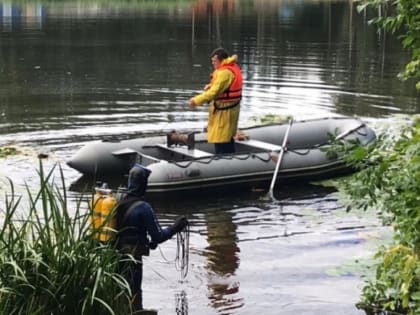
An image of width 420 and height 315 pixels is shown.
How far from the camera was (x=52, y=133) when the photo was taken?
14.1m

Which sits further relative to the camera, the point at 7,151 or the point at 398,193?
the point at 7,151

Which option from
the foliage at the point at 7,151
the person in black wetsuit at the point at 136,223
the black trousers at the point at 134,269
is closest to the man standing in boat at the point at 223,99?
the foliage at the point at 7,151

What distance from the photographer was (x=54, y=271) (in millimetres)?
5320

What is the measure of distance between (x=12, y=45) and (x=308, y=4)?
24.3m

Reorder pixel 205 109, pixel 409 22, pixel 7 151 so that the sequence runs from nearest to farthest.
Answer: pixel 409 22 → pixel 7 151 → pixel 205 109

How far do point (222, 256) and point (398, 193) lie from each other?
3444 mm

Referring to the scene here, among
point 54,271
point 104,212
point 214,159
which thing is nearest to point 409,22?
point 104,212

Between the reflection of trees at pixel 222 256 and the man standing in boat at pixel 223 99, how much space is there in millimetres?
1441

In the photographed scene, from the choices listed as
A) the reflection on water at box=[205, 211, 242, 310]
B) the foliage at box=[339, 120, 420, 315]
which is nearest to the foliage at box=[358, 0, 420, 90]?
the foliage at box=[339, 120, 420, 315]

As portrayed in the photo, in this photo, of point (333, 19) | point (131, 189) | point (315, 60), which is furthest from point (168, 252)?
point (333, 19)

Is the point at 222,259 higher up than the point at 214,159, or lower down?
lower down

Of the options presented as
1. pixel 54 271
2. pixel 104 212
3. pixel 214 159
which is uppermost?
pixel 104 212

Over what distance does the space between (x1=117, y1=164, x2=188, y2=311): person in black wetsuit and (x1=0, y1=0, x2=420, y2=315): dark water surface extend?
81 cm

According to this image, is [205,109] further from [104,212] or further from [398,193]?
[398,193]
